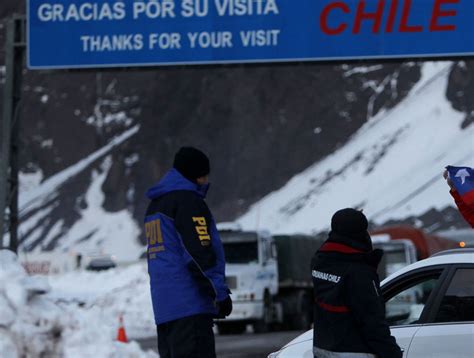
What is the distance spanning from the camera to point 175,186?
6383mm

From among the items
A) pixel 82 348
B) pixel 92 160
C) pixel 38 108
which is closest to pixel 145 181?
pixel 92 160

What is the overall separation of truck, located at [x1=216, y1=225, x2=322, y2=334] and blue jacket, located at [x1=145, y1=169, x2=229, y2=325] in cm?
2042

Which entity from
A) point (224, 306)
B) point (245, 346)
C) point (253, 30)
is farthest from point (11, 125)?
point (224, 306)

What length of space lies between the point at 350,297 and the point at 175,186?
1.39 meters

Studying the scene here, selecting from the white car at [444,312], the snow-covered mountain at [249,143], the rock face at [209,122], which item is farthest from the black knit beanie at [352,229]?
the rock face at [209,122]

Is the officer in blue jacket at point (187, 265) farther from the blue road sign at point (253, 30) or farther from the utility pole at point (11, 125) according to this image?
the utility pole at point (11, 125)

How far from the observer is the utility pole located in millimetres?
20703

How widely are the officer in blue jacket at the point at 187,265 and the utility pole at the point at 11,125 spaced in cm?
1464

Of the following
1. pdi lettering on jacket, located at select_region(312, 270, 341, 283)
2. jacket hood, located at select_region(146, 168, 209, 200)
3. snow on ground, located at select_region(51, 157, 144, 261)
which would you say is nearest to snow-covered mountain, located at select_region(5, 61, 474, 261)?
snow on ground, located at select_region(51, 157, 144, 261)

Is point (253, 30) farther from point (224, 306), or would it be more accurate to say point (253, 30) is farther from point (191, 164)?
point (224, 306)

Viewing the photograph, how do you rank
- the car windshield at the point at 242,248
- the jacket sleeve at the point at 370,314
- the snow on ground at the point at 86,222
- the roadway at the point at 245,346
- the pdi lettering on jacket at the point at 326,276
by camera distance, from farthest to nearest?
1. the snow on ground at the point at 86,222
2. the car windshield at the point at 242,248
3. the roadway at the point at 245,346
4. the pdi lettering on jacket at the point at 326,276
5. the jacket sleeve at the point at 370,314

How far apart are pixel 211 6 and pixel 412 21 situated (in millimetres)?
3592

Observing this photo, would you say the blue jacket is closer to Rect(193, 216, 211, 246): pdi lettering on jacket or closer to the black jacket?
Rect(193, 216, 211, 246): pdi lettering on jacket

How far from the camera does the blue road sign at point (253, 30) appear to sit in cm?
1973
